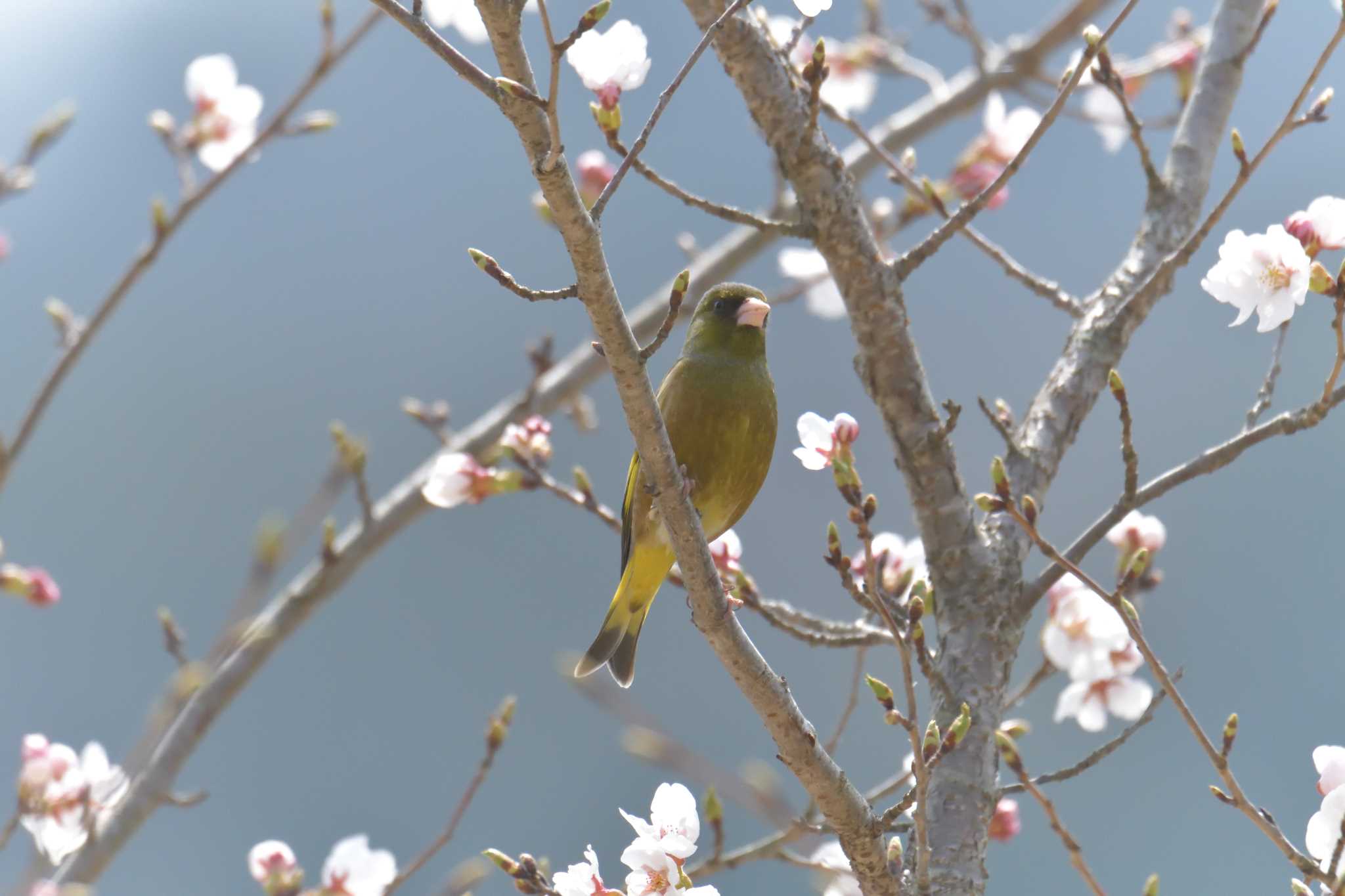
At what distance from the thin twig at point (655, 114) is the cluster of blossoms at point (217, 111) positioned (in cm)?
316

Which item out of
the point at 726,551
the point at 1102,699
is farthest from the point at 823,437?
the point at 1102,699

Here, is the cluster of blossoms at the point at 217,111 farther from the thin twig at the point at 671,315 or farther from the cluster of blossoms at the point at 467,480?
the thin twig at the point at 671,315

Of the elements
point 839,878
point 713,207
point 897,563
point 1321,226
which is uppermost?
point 1321,226

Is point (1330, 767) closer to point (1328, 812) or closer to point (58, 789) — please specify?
point (1328, 812)

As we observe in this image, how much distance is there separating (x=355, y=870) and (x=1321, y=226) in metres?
3.00

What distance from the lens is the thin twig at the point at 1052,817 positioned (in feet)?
7.53

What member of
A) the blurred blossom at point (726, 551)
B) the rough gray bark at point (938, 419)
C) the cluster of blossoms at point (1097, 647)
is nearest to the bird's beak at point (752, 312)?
the rough gray bark at point (938, 419)

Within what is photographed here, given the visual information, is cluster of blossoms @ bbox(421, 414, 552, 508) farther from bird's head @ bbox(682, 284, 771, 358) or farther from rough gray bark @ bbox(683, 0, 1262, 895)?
rough gray bark @ bbox(683, 0, 1262, 895)

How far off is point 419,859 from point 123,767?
52.5 inches

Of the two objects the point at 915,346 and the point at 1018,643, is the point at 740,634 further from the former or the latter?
the point at 915,346

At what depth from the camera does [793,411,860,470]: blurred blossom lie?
2.74 meters

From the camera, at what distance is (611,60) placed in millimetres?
3064

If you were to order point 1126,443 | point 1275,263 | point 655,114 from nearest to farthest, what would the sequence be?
point 655,114 < point 1126,443 < point 1275,263

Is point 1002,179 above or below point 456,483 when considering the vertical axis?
above
